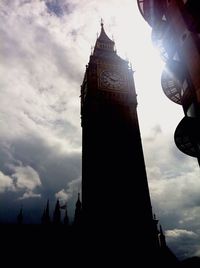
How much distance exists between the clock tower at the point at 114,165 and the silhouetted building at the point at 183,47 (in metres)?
20.7

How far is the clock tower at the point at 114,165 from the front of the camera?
2642 cm

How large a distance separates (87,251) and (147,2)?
80.2 feet

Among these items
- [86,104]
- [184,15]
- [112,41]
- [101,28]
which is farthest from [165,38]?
[101,28]

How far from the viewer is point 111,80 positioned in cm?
3728

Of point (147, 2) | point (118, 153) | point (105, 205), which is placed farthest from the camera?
point (118, 153)

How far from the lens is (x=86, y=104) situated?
3631cm

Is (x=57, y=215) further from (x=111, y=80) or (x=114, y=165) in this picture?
(x=111, y=80)

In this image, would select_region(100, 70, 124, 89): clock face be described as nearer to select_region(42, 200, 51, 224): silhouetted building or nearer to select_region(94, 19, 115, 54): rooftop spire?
select_region(94, 19, 115, 54): rooftop spire

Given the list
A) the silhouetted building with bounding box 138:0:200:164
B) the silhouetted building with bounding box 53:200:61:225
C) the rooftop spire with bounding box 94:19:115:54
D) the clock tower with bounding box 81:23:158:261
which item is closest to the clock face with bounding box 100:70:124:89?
the clock tower with bounding box 81:23:158:261

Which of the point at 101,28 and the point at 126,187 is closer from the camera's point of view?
the point at 126,187

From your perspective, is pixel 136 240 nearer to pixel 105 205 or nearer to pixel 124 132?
pixel 105 205

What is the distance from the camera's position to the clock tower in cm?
2642

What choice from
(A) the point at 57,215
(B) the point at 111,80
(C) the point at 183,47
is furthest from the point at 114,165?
(C) the point at 183,47

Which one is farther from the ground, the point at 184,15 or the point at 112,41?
the point at 112,41
